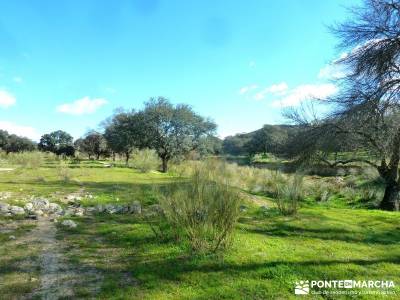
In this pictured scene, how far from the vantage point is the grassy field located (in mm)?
4914

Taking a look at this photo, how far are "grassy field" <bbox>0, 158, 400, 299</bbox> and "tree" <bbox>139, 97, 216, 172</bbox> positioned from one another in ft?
98.6

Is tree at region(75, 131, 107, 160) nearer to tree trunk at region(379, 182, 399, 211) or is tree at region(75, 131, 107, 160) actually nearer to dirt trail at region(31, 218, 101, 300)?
tree trunk at region(379, 182, 399, 211)

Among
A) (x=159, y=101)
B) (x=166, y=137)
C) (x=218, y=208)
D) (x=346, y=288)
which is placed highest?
(x=159, y=101)

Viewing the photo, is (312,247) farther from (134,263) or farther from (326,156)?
(326,156)

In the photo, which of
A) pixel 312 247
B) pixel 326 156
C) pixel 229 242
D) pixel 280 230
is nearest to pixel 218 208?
pixel 229 242

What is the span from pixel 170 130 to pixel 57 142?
5383 cm

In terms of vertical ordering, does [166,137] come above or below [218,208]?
above

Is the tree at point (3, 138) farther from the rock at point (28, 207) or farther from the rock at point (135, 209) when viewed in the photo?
the rock at point (135, 209)

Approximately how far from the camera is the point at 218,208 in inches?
251

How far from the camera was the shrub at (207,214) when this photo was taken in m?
6.25

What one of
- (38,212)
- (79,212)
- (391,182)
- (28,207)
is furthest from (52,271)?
(391,182)

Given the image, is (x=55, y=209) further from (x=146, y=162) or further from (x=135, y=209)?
(x=146, y=162)

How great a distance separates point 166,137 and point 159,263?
114ft

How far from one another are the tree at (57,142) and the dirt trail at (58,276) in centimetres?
7932
